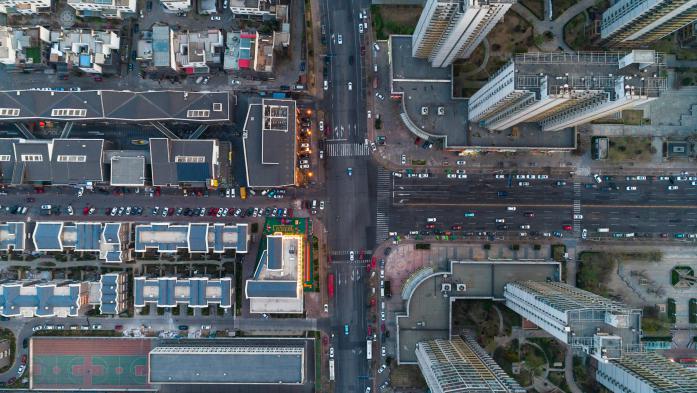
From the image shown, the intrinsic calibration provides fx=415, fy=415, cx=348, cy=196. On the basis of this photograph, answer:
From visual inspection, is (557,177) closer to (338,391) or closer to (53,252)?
(338,391)

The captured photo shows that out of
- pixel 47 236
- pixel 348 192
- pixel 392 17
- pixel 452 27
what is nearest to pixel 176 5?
pixel 392 17

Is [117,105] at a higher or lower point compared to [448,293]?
higher

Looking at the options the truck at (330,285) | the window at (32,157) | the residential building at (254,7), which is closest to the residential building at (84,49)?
the window at (32,157)

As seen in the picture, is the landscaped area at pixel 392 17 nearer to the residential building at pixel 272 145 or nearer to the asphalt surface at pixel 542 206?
the residential building at pixel 272 145

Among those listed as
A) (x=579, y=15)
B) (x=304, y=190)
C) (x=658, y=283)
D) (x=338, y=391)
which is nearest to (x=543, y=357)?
(x=658, y=283)

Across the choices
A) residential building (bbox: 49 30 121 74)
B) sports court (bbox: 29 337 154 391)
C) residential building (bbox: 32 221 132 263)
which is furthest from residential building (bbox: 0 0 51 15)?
sports court (bbox: 29 337 154 391)

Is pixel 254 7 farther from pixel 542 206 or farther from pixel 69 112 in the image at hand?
pixel 542 206
